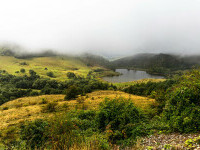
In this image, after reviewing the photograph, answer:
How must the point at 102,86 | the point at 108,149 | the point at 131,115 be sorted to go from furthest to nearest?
the point at 102,86
the point at 131,115
the point at 108,149

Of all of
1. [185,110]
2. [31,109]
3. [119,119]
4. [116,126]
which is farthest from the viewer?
[31,109]

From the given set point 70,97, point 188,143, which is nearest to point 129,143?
point 188,143

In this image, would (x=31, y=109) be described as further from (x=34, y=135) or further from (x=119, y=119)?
(x=119, y=119)

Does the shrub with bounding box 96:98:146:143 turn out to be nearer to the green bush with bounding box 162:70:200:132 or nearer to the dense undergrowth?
the dense undergrowth

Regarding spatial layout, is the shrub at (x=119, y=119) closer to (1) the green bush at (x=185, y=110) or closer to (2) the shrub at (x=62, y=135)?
(1) the green bush at (x=185, y=110)

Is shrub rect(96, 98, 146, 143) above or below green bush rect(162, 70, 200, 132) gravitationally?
below

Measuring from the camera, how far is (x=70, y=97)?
48781mm

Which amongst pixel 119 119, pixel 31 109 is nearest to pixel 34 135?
pixel 119 119

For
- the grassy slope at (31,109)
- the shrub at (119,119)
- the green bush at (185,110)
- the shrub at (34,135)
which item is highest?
the green bush at (185,110)

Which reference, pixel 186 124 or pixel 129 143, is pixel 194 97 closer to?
pixel 186 124

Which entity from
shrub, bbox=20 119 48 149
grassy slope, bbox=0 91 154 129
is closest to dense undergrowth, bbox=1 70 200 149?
shrub, bbox=20 119 48 149

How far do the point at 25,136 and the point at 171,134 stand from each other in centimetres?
1141

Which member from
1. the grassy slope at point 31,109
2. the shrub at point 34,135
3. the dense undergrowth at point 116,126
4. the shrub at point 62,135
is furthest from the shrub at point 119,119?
the shrub at point 34,135

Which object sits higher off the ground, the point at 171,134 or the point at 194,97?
the point at 194,97
